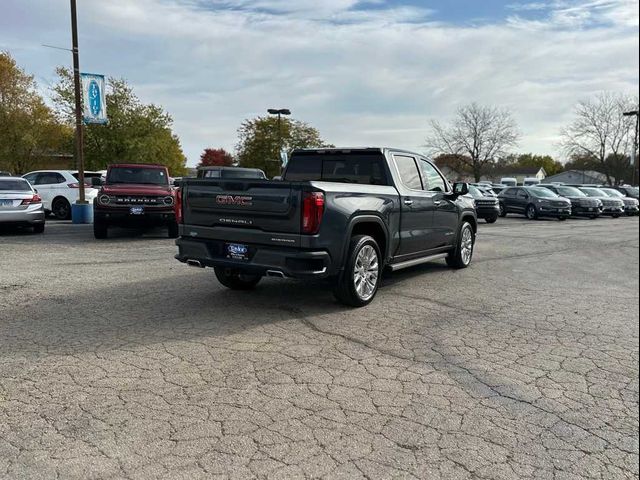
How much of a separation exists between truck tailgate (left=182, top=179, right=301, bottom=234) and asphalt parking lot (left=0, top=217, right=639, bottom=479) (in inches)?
38.5

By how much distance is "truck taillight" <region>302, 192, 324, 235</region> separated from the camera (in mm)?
5422

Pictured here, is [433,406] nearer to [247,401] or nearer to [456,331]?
[247,401]

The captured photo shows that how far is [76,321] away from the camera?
215 inches

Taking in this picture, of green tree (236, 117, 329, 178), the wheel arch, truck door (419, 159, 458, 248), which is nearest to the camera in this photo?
the wheel arch

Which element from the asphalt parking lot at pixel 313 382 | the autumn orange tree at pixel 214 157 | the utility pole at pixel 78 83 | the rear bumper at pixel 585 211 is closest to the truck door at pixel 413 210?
the asphalt parking lot at pixel 313 382

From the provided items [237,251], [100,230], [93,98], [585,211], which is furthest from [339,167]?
[585,211]

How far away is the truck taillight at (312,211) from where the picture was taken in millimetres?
Result: 5422

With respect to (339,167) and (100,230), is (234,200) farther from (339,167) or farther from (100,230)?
(100,230)

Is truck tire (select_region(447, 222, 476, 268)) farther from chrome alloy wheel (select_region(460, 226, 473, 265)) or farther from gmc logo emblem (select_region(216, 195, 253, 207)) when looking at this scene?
gmc logo emblem (select_region(216, 195, 253, 207))

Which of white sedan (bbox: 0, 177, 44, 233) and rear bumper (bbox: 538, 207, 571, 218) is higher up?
white sedan (bbox: 0, 177, 44, 233)

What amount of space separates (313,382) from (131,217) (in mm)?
9289

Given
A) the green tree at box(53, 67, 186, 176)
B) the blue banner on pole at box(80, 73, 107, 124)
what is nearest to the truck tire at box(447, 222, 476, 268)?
the blue banner on pole at box(80, 73, 107, 124)

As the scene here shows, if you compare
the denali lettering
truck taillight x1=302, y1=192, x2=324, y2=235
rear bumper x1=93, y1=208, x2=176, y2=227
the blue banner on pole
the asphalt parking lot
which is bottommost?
the asphalt parking lot

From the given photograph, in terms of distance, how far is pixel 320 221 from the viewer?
5496mm
